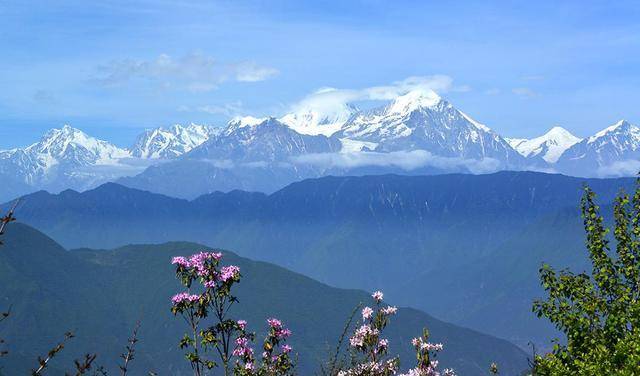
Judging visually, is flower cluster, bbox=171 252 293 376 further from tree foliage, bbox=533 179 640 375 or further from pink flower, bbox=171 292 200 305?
tree foliage, bbox=533 179 640 375

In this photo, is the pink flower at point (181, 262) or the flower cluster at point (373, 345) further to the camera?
the pink flower at point (181, 262)

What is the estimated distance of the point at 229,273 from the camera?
1711cm

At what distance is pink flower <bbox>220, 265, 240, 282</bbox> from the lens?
17000mm

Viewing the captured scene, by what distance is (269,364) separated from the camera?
17469 millimetres

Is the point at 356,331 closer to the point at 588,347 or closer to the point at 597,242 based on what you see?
the point at 588,347

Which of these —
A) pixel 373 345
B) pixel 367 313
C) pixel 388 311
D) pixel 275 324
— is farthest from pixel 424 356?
pixel 275 324

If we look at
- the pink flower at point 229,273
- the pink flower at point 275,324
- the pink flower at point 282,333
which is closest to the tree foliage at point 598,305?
the pink flower at point 282,333

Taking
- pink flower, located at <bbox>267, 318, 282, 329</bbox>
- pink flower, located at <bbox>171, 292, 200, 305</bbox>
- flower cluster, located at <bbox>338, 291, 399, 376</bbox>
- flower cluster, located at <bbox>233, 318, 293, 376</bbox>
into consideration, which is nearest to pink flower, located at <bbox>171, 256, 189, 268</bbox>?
pink flower, located at <bbox>171, 292, 200, 305</bbox>

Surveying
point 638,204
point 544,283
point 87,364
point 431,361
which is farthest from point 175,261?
point 638,204

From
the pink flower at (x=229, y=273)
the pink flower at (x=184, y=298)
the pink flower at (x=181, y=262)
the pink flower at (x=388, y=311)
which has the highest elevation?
the pink flower at (x=181, y=262)

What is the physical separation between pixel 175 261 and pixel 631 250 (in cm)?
1662

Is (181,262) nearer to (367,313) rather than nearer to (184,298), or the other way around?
(184,298)

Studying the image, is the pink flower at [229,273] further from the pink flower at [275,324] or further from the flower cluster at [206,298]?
the pink flower at [275,324]

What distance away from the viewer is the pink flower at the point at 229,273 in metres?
17.0
